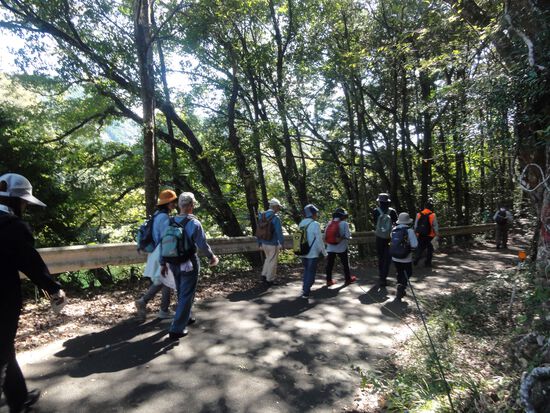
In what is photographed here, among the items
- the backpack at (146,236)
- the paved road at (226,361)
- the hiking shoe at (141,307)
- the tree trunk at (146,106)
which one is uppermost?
the tree trunk at (146,106)

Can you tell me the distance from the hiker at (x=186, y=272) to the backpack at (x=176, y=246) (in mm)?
27

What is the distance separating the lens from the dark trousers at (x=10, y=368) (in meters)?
3.03

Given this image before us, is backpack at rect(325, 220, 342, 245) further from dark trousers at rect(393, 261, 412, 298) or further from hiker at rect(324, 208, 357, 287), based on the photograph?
dark trousers at rect(393, 261, 412, 298)

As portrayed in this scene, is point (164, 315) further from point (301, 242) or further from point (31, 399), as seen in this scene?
point (301, 242)

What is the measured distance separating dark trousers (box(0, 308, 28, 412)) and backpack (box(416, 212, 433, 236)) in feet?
33.7

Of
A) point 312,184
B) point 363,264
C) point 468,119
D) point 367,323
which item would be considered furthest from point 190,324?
point 312,184

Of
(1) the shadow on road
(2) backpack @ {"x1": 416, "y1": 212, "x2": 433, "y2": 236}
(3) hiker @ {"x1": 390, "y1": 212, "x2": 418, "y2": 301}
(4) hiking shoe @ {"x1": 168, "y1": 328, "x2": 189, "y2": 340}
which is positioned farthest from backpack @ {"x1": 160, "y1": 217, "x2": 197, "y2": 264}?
(2) backpack @ {"x1": 416, "y1": 212, "x2": 433, "y2": 236}

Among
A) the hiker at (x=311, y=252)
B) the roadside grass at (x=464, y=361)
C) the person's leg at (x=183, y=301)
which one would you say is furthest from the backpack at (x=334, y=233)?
the person's leg at (x=183, y=301)

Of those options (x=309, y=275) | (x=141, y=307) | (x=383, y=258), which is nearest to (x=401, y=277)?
(x=383, y=258)

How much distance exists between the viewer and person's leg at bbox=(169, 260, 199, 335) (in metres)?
5.17

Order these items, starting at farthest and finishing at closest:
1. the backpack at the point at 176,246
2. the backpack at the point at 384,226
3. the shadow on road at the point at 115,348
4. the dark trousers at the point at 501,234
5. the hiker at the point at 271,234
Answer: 1. the dark trousers at the point at 501,234
2. the backpack at the point at 384,226
3. the hiker at the point at 271,234
4. the backpack at the point at 176,246
5. the shadow on road at the point at 115,348

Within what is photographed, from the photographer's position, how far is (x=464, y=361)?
437 centimetres

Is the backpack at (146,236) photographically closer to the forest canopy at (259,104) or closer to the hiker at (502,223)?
the forest canopy at (259,104)

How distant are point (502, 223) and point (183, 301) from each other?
48.3ft
